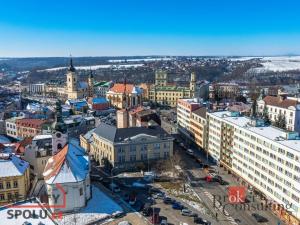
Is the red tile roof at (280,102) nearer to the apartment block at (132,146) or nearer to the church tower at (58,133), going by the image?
the apartment block at (132,146)

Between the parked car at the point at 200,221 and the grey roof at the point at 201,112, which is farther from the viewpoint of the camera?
the grey roof at the point at 201,112

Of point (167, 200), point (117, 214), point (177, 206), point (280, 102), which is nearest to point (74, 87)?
point (280, 102)

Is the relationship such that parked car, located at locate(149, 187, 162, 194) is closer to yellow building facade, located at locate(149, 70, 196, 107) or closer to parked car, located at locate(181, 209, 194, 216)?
parked car, located at locate(181, 209, 194, 216)

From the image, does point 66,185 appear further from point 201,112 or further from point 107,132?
point 201,112

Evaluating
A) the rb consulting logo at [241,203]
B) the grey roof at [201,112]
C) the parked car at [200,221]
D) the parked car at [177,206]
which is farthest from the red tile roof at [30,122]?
the parked car at [200,221]

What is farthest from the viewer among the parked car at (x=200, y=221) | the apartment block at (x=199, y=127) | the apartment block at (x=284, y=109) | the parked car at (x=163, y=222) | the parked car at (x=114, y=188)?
the apartment block at (x=284, y=109)

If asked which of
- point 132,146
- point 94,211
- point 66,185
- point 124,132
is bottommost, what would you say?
point 94,211
